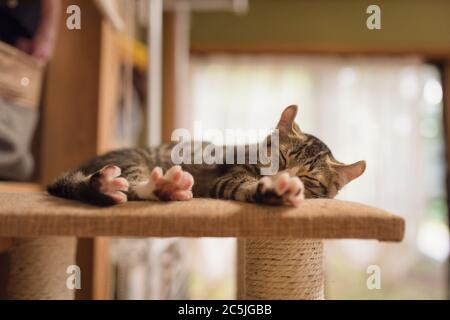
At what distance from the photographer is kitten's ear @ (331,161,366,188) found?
810mm

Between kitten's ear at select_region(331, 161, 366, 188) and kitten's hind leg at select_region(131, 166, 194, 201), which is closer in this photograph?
kitten's hind leg at select_region(131, 166, 194, 201)

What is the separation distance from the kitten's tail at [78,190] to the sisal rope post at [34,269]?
23 cm

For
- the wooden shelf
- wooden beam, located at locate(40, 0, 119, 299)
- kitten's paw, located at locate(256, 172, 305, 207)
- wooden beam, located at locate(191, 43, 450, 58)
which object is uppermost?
wooden beam, located at locate(191, 43, 450, 58)

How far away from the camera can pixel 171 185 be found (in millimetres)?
667

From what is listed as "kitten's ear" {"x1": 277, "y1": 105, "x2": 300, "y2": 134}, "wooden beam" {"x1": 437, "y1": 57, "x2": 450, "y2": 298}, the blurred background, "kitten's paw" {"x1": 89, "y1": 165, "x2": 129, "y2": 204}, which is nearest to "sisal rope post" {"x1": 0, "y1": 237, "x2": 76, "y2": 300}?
"kitten's paw" {"x1": 89, "y1": 165, "x2": 129, "y2": 204}

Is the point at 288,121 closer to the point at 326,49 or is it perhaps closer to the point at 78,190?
the point at 78,190

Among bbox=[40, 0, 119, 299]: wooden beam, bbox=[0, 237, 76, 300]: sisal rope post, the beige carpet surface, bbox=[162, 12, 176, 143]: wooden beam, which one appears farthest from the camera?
bbox=[162, 12, 176, 143]: wooden beam

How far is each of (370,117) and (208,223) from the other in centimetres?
230

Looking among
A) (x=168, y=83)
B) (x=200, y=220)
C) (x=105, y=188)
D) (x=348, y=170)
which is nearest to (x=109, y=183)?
(x=105, y=188)

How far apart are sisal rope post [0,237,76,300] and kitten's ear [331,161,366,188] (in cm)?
72

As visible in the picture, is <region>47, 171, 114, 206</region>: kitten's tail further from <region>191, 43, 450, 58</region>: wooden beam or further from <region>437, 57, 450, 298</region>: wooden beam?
<region>437, 57, 450, 298</region>: wooden beam

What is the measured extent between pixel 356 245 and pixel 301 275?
76.3 inches
